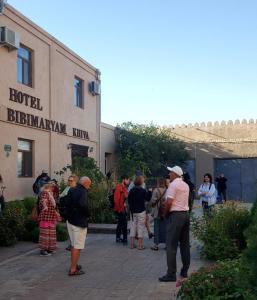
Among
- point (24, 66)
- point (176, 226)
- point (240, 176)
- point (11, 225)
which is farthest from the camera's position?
point (240, 176)

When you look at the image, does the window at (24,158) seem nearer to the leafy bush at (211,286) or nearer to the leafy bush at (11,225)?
the leafy bush at (11,225)

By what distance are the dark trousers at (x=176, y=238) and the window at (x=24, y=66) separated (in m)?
10.3

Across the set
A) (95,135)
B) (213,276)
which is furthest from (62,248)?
(95,135)

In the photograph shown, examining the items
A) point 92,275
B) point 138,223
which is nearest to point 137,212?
point 138,223

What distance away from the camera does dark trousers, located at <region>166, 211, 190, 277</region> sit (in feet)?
25.8

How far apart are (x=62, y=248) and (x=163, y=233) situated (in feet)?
7.62

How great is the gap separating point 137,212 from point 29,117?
705 cm

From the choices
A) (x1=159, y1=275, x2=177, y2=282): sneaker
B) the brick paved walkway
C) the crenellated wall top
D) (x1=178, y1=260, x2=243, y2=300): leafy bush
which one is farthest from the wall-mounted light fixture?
the crenellated wall top

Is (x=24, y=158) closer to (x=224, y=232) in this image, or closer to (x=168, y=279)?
(x=224, y=232)

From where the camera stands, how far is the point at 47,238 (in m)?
10.5

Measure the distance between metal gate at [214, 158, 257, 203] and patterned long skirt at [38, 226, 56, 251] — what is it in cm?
2222

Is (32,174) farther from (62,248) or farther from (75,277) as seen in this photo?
(75,277)

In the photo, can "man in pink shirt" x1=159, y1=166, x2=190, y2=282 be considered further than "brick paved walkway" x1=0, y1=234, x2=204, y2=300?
Yes

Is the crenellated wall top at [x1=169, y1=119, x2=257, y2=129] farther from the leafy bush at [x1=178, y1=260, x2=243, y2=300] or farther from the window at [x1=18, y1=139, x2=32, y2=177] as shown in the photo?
the leafy bush at [x1=178, y1=260, x2=243, y2=300]
